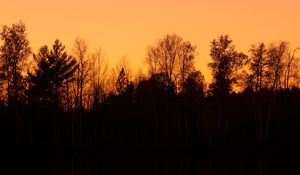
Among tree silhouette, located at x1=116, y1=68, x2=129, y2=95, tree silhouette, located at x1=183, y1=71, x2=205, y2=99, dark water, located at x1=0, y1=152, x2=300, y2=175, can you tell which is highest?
tree silhouette, located at x1=116, y1=68, x2=129, y2=95

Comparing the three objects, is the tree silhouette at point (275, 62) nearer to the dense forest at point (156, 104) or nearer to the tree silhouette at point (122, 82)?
the dense forest at point (156, 104)

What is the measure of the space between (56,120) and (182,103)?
17154 millimetres

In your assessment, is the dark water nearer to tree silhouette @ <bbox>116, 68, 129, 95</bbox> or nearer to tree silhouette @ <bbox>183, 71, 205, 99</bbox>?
tree silhouette @ <bbox>183, 71, 205, 99</bbox>

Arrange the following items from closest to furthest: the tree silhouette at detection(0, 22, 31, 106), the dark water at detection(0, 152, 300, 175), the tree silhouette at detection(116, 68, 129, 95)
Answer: the dark water at detection(0, 152, 300, 175)
the tree silhouette at detection(0, 22, 31, 106)
the tree silhouette at detection(116, 68, 129, 95)

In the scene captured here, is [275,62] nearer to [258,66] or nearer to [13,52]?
[258,66]

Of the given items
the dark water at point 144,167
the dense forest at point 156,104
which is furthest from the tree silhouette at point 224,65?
the dark water at point 144,167

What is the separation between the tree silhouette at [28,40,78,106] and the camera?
62781 millimetres

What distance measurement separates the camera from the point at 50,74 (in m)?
63.2

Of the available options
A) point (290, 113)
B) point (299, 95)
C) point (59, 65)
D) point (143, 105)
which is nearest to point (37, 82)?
point (59, 65)

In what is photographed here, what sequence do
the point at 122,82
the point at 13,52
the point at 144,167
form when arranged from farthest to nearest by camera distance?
the point at 122,82, the point at 13,52, the point at 144,167

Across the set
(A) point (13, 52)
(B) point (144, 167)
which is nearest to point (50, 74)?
(A) point (13, 52)

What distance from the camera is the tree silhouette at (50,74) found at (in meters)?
62.8

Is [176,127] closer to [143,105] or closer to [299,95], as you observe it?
[143,105]

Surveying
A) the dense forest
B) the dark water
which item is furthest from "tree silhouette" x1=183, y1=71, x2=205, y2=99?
the dark water
